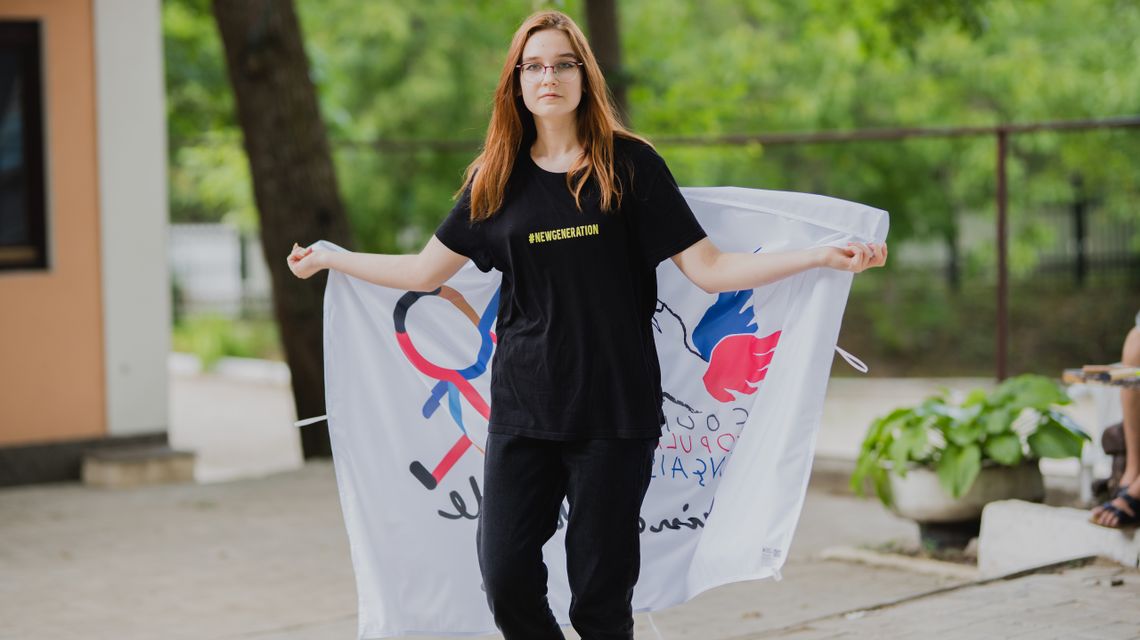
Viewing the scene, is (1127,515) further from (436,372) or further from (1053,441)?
(436,372)

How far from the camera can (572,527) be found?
387 cm

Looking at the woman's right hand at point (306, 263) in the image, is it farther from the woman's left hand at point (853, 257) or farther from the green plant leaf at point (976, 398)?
the green plant leaf at point (976, 398)

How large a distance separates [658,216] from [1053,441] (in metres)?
3.36

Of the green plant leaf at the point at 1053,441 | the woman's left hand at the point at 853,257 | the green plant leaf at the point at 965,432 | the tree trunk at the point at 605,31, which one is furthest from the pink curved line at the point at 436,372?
the tree trunk at the point at 605,31

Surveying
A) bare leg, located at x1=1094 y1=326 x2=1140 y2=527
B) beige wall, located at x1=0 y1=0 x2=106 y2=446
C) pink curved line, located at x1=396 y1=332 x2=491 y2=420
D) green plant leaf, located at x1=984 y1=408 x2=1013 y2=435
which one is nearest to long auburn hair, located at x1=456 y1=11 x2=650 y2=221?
pink curved line, located at x1=396 y1=332 x2=491 y2=420

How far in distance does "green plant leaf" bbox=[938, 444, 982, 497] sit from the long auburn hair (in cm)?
314

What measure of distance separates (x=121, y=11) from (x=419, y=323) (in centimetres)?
604

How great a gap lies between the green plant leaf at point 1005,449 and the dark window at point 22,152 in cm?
626

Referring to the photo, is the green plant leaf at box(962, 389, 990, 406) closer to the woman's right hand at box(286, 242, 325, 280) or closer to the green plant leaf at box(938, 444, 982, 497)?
the green plant leaf at box(938, 444, 982, 497)

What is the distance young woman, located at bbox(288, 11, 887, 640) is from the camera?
3787 mm

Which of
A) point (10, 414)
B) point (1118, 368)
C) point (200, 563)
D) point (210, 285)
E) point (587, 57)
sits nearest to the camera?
point (587, 57)

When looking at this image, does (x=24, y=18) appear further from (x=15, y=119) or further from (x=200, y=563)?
(x=200, y=563)

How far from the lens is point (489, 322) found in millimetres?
4801

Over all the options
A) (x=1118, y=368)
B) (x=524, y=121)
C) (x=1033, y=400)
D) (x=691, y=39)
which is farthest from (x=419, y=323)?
(x=691, y=39)
